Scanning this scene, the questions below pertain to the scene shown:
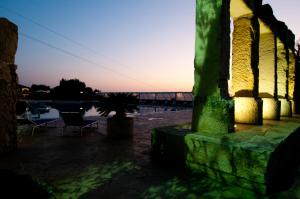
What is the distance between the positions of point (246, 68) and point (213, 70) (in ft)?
7.18

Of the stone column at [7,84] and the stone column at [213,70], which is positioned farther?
the stone column at [7,84]

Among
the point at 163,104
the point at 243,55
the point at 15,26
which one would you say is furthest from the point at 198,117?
the point at 163,104

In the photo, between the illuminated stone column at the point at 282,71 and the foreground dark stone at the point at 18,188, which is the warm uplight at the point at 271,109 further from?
the foreground dark stone at the point at 18,188

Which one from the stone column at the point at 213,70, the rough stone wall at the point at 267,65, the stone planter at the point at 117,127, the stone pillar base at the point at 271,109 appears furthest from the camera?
the rough stone wall at the point at 267,65

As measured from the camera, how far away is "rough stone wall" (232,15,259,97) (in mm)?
5582

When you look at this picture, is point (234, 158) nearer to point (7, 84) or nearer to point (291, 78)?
point (7, 84)

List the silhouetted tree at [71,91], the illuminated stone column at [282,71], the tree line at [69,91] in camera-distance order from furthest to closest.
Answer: the silhouetted tree at [71,91]
the tree line at [69,91]
the illuminated stone column at [282,71]

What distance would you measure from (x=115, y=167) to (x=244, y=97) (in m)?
3.77

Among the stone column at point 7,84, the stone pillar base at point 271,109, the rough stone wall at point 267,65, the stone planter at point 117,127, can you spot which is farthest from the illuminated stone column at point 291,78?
the stone column at point 7,84

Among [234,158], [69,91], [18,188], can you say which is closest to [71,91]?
[69,91]

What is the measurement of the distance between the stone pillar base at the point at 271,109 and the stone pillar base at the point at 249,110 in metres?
1.57

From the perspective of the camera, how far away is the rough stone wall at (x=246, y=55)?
558 centimetres

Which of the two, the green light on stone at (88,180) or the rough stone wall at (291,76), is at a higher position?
the rough stone wall at (291,76)

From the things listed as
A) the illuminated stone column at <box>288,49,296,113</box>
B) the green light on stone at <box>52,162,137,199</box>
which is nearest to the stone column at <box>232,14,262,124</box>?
the green light on stone at <box>52,162,137,199</box>
